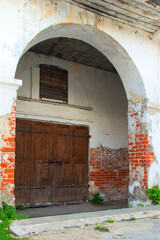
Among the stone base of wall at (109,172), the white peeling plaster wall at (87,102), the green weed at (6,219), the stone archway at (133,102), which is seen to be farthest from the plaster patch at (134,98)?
the green weed at (6,219)

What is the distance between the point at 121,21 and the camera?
19.4 feet

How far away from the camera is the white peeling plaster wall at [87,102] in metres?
7.27

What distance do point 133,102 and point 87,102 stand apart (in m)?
2.16

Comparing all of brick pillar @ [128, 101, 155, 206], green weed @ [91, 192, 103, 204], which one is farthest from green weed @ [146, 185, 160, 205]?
green weed @ [91, 192, 103, 204]

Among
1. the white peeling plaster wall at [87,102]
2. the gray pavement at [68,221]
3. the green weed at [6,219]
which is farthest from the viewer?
the white peeling plaster wall at [87,102]

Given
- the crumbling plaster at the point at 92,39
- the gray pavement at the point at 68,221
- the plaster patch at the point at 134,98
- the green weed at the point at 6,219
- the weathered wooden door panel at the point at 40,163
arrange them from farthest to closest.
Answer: the weathered wooden door panel at the point at 40,163
the plaster patch at the point at 134,98
the crumbling plaster at the point at 92,39
the gray pavement at the point at 68,221
the green weed at the point at 6,219

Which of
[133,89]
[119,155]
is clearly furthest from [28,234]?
[119,155]

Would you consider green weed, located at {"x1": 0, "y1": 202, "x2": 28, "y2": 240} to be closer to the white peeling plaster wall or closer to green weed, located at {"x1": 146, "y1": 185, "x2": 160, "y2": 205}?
green weed, located at {"x1": 146, "y1": 185, "x2": 160, "y2": 205}

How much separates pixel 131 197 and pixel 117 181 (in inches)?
99.0

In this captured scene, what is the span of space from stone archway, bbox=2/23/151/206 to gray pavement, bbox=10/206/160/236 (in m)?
1.14

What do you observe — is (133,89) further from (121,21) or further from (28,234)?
(28,234)

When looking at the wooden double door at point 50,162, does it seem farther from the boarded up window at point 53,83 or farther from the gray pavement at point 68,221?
the gray pavement at point 68,221

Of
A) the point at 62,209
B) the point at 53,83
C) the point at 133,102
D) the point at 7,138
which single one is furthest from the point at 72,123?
the point at 7,138

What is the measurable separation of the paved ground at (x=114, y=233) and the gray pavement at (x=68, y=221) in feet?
0.31
